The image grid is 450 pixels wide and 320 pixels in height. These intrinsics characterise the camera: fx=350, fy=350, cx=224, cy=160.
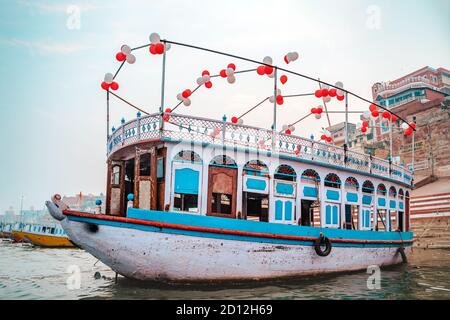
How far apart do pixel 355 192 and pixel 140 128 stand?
637 centimetres

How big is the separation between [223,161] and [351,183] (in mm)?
4398

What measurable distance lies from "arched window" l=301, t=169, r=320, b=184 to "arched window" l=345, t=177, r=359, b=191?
129cm

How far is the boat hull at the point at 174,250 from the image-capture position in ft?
21.3

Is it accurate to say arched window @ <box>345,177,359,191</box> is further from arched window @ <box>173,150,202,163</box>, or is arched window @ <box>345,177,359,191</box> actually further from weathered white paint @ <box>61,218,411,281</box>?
arched window @ <box>173,150,202,163</box>

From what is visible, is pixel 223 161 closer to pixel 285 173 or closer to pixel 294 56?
pixel 285 173

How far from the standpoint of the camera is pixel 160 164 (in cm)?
746

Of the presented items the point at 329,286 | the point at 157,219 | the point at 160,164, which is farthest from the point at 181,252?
the point at 329,286

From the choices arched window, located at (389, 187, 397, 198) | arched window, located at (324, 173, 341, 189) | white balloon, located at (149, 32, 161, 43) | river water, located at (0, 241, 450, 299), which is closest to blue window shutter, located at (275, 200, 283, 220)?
river water, located at (0, 241, 450, 299)

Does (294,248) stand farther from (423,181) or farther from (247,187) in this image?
(423,181)

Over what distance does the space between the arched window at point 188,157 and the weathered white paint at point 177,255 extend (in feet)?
5.47

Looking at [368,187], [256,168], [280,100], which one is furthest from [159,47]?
[368,187]

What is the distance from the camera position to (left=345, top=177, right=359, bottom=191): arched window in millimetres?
10005

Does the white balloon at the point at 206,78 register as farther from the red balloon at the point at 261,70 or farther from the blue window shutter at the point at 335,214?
the blue window shutter at the point at 335,214

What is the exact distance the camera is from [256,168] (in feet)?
27.9
